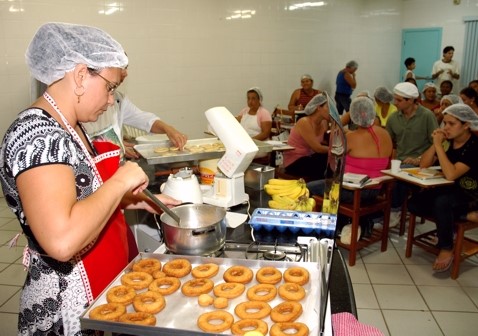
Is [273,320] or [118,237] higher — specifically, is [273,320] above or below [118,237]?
below

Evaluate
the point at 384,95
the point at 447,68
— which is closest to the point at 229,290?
the point at 384,95

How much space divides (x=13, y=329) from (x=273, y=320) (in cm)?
Answer: 221

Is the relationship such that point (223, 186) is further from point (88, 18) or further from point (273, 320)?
point (88, 18)

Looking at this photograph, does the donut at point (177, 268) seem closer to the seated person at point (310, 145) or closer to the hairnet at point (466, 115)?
the hairnet at point (466, 115)

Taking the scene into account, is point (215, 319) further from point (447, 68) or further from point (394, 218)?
point (447, 68)

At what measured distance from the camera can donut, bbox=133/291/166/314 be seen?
1132 mm

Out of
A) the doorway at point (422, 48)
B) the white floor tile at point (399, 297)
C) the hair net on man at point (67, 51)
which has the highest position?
the doorway at point (422, 48)

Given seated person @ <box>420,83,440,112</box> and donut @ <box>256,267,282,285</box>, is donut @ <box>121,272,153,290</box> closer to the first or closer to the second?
donut @ <box>256,267,282,285</box>

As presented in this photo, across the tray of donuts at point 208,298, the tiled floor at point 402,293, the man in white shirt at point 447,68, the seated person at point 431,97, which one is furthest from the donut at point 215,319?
the man in white shirt at point 447,68

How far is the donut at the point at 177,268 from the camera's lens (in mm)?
1312

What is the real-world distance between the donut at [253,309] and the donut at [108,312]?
1.07 feet

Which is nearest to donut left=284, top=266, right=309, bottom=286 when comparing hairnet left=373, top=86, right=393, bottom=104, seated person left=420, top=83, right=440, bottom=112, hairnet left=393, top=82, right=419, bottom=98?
hairnet left=393, top=82, right=419, bottom=98

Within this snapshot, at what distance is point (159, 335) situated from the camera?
3.42ft

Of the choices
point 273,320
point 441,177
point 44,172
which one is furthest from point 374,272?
point 44,172
